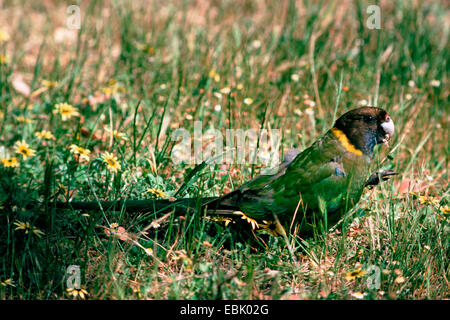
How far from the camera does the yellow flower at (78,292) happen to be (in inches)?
84.6

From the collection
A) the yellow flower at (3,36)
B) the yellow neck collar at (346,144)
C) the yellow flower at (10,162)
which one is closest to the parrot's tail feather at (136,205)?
the yellow flower at (10,162)

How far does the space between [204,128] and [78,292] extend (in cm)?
156

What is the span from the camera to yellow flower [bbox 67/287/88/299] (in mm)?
2148

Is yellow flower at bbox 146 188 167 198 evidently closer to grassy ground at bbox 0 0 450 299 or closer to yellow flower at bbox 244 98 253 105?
grassy ground at bbox 0 0 450 299

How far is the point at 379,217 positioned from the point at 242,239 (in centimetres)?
71

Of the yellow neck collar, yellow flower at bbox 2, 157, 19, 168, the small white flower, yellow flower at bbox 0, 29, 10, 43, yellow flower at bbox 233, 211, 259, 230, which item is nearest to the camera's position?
yellow flower at bbox 233, 211, 259, 230

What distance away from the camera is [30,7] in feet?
16.3

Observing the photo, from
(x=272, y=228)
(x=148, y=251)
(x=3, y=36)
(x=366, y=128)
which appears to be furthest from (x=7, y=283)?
(x=3, y=36)

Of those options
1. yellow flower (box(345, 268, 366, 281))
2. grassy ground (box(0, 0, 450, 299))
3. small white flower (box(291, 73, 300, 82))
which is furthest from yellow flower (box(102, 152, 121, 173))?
small white flower (box(291, 73, 300, 82))

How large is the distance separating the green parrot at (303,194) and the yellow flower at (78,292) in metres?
0.49

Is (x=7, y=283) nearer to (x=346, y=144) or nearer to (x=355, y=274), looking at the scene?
(x=355, y=274)

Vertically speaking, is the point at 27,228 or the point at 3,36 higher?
the point at 3,36

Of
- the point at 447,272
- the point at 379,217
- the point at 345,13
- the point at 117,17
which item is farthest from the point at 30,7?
the point at 447,272

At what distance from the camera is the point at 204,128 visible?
3436 mm
